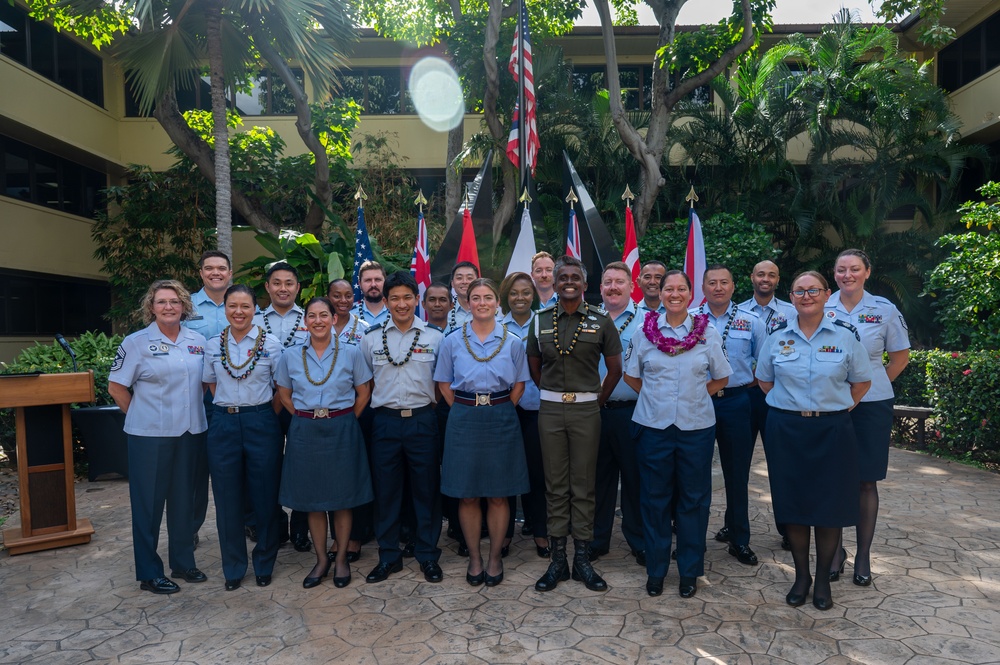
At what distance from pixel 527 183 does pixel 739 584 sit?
14.0 feet

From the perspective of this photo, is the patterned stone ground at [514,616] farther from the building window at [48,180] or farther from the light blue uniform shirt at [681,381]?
the building window at [48,180]

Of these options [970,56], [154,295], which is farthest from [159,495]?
[970,56]

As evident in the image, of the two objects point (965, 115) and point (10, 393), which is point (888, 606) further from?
point (965, 115)

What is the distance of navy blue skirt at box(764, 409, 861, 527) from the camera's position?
11.0 ft

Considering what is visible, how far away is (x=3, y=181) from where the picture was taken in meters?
11.7

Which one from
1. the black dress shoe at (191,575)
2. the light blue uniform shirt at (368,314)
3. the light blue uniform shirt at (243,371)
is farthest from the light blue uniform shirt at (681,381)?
the black dress shoe at (191,575)

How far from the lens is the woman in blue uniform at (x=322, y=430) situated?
146 inches

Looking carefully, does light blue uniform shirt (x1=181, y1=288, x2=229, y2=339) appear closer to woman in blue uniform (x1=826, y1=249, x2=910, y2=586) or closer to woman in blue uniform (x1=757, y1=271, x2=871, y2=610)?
woman in blue uniform (x1=757, y1=271, x2=871, y2=610)

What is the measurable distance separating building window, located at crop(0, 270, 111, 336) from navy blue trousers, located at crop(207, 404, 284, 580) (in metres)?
10.6

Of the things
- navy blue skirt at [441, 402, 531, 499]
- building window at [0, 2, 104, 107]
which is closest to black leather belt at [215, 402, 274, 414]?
navy blue skirt at [441, 402, 531, 499]

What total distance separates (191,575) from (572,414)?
2.37 metres

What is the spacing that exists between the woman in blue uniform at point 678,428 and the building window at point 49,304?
40.4ft

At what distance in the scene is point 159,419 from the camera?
148 inches

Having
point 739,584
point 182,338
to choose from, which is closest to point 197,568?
point 182,338
